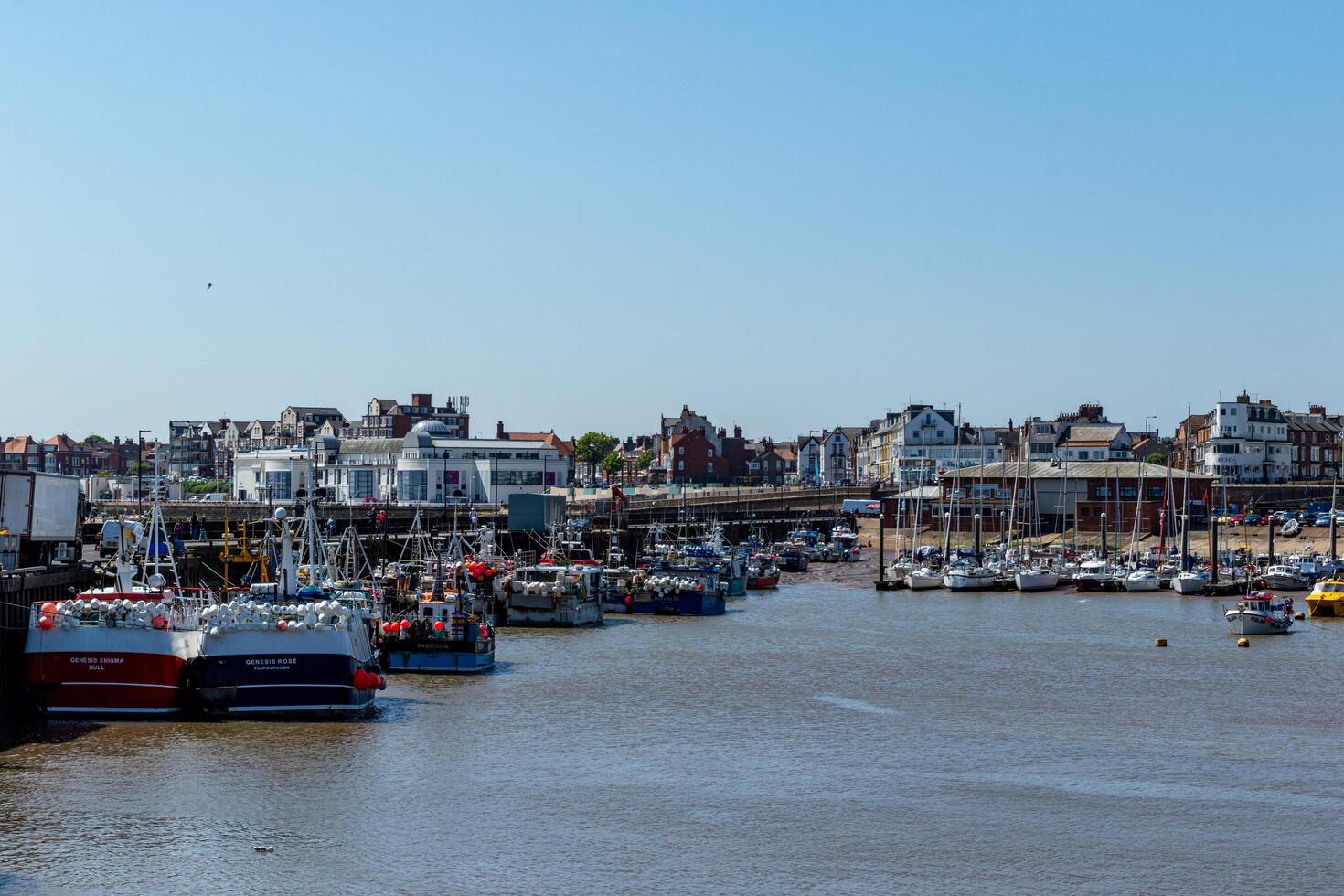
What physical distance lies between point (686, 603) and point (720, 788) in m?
51.6

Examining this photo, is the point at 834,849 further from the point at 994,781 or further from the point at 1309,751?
the point at 1309,751

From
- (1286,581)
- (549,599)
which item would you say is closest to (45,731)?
(549,599)

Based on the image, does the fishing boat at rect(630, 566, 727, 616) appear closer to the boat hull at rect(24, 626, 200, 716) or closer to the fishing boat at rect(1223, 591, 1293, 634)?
the fishing boat at rect(1223, 591, 1293, 634)

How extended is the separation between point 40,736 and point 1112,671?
3991cm

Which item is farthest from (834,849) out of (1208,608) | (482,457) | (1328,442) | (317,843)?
(1328,442)

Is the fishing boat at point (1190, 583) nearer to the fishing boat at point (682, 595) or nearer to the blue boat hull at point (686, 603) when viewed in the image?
the fishing boat at point (682, 595)

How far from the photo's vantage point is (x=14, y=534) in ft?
217

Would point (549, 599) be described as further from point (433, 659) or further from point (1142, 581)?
point (1142, 581)

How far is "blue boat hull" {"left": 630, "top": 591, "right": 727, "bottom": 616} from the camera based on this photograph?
3688 inches

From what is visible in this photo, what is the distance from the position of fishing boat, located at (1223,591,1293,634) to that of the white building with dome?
3959 inches

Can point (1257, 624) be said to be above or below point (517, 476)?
below

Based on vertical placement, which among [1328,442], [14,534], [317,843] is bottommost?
[317,843]

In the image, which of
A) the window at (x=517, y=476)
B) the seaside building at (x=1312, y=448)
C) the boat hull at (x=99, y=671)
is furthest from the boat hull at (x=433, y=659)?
the seaside building at (x=1312, y=448)

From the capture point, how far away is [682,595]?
9394 cm
